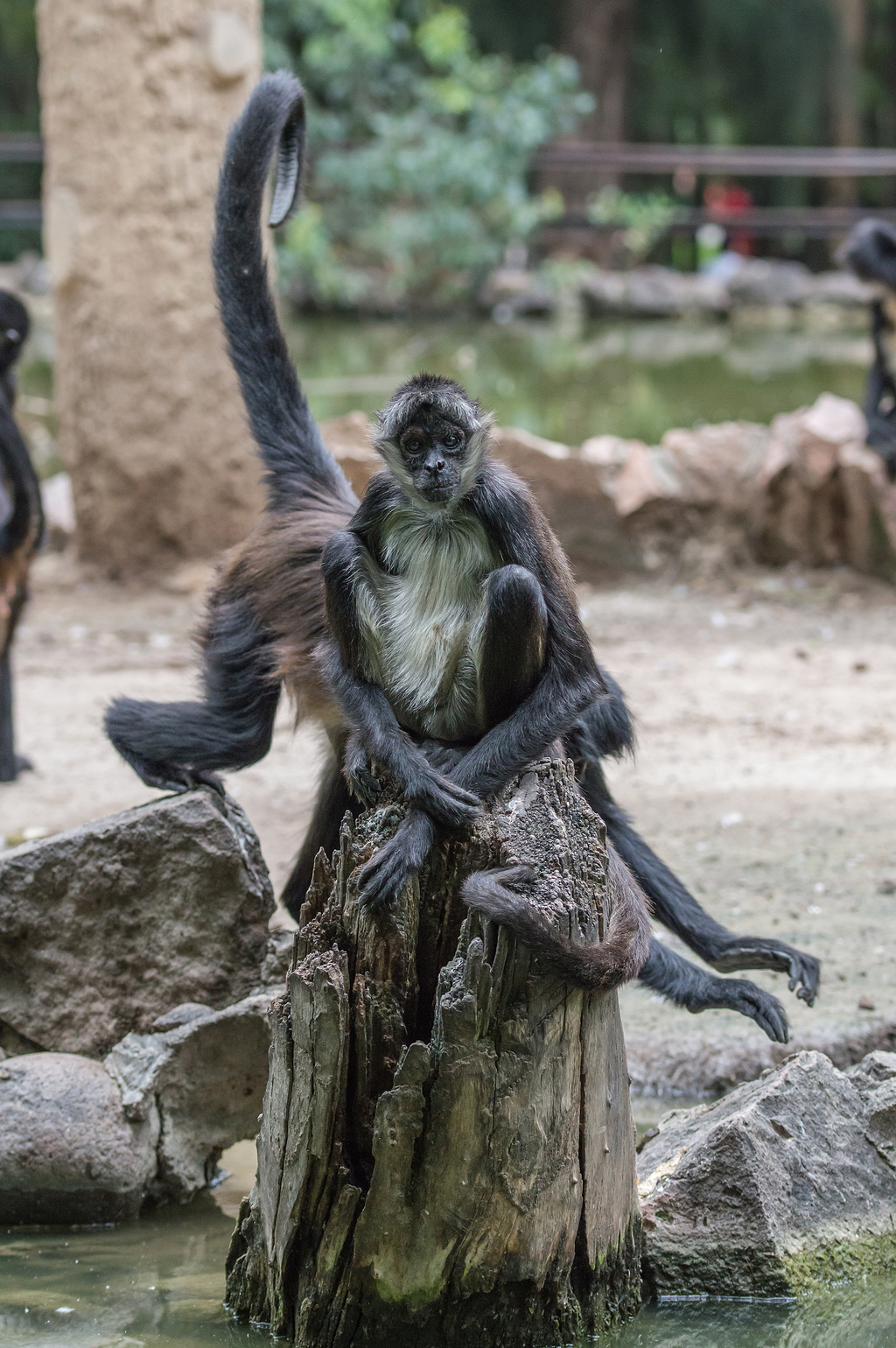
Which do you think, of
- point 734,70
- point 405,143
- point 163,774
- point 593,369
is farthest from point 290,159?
point 734,70

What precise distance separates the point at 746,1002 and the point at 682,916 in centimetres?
32

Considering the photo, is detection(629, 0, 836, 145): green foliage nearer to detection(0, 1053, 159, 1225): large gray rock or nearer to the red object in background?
the red object in background

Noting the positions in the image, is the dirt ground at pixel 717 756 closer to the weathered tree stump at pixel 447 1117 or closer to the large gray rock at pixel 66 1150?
the large gray rock at pixel 66 1150

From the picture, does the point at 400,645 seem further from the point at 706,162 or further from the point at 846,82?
the point at 846,82

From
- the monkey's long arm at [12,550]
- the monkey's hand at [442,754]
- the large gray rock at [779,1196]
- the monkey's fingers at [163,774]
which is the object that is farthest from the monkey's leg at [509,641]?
the monkey's long arm at [12,550]

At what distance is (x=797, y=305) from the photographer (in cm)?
2623

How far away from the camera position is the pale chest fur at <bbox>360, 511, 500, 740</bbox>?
358 centimetres

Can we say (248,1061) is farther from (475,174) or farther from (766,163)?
(766,163)

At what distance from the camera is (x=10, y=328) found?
6.86 metres

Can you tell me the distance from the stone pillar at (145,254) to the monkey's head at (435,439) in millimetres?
6262

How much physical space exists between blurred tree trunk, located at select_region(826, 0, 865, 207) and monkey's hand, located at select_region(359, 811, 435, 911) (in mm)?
29278

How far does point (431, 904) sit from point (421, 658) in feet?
2.20

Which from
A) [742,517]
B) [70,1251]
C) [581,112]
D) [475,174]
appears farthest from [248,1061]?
[581,112]

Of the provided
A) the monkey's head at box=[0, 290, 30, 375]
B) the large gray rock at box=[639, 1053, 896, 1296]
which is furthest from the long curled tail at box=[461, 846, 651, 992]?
the monkey's head at box=[0, 290, 30, 375]
